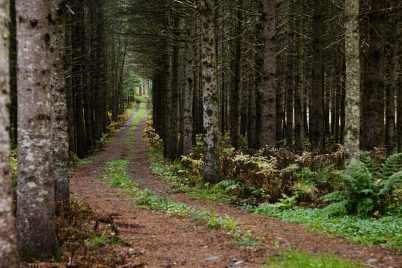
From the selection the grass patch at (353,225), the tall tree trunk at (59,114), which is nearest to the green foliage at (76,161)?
the tall tree trunk at (59,114)

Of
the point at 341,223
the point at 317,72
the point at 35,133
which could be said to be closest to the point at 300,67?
the point at 317,72

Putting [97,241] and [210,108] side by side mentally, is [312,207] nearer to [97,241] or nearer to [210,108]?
[210,108]

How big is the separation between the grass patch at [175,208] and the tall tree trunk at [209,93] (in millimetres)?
2032

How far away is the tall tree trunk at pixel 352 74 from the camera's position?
9227mm

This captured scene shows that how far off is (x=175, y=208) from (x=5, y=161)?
690 cm

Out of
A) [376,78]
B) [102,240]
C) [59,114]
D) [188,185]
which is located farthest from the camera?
[188,185]

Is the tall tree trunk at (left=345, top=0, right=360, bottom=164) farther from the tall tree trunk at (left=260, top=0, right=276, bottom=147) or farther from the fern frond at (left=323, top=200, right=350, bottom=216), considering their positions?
the tall tree trunk at (left=260, top=0, right=276, bottom=147)

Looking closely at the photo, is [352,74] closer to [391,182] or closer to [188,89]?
[391,182]

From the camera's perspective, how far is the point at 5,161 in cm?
354

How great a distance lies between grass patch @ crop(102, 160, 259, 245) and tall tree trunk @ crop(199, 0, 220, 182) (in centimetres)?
203

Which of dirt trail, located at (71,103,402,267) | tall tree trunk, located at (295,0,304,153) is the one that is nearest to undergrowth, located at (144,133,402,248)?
dirt trail, located at (71,103,402,267)

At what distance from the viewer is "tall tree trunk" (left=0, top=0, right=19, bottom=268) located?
135 inches

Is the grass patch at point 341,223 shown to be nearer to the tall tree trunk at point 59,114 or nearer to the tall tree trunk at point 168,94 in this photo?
the tall tree trunk at point 59,114

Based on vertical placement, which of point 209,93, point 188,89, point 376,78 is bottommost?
point 209,93
